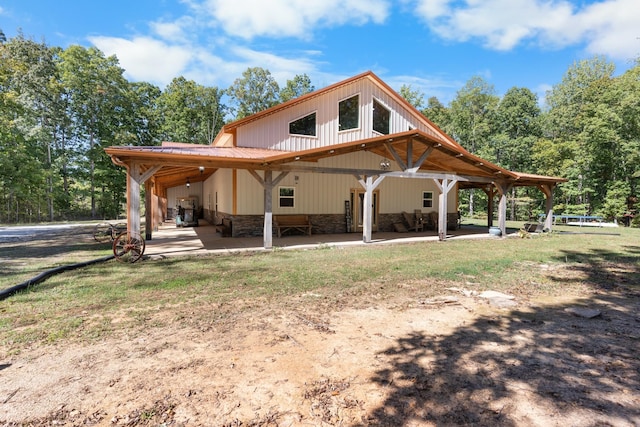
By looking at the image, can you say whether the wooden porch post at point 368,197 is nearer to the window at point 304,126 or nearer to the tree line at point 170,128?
the window at point 304,126

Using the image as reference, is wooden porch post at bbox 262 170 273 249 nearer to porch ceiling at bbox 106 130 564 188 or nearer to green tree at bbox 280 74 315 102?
porch ceiling at bbox 106 130 564 188

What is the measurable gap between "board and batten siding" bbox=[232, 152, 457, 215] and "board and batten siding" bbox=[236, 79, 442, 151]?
104 cm

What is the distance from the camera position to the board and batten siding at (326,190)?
41.3 ft

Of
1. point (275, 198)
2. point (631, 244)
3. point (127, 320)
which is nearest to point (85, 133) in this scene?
point (275, 198)

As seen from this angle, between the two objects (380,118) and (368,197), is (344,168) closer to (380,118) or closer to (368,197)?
(368,197)

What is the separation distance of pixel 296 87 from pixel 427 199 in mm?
27473

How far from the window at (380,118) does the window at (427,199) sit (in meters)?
4.06

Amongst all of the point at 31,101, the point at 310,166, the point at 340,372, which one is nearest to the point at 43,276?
the point at 340,372

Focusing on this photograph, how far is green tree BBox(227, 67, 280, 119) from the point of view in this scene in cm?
3778

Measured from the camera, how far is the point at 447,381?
2789 mm

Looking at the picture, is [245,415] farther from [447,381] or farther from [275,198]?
[275,198]

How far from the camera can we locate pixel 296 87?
1527 inches

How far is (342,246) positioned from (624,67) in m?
33.6

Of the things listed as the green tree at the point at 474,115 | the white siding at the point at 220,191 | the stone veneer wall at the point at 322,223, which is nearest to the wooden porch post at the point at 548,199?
the stone veneer wall at the point at 322,223
